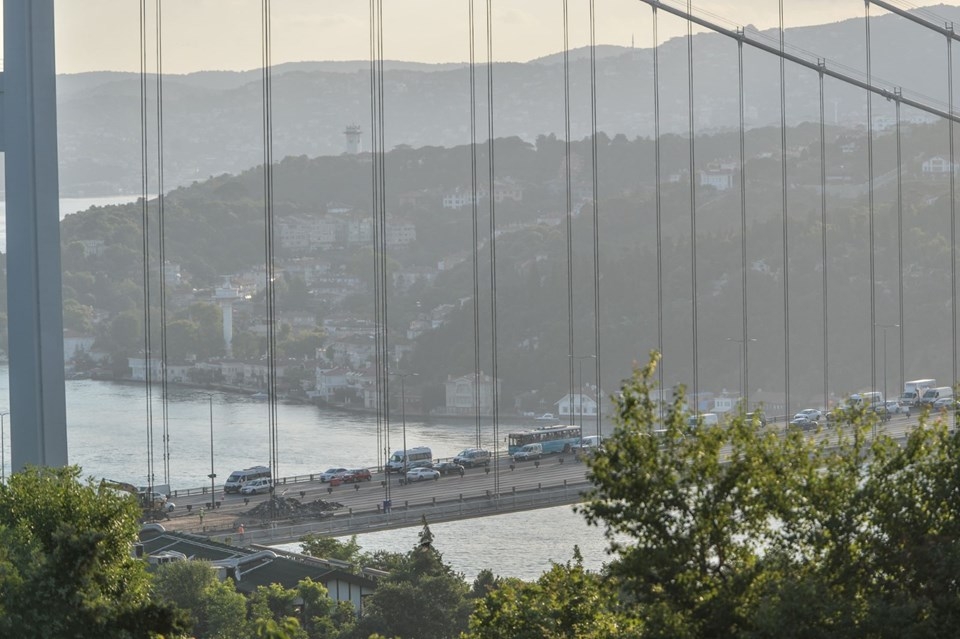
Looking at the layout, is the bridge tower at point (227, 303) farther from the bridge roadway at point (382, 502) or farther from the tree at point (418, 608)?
the tree at point (418, 608)

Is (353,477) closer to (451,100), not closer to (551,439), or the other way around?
(551,439)

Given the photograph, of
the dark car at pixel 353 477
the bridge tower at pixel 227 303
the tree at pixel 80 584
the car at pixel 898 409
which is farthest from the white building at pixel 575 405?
the tree at pixel 80 584

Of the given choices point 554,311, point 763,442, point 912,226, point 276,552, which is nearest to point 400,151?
point 554,311

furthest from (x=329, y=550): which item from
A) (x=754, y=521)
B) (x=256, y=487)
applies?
(x=754, y=521)

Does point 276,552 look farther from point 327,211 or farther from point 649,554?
point 327,211

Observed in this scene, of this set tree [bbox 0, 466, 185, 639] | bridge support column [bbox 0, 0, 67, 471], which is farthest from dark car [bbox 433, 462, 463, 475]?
tree [bbox 0, 466, 185, 639]

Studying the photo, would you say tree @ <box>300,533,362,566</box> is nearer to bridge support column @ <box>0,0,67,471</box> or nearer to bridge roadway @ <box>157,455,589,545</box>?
bridge roadway @ <box>157,455,589,545</box>
